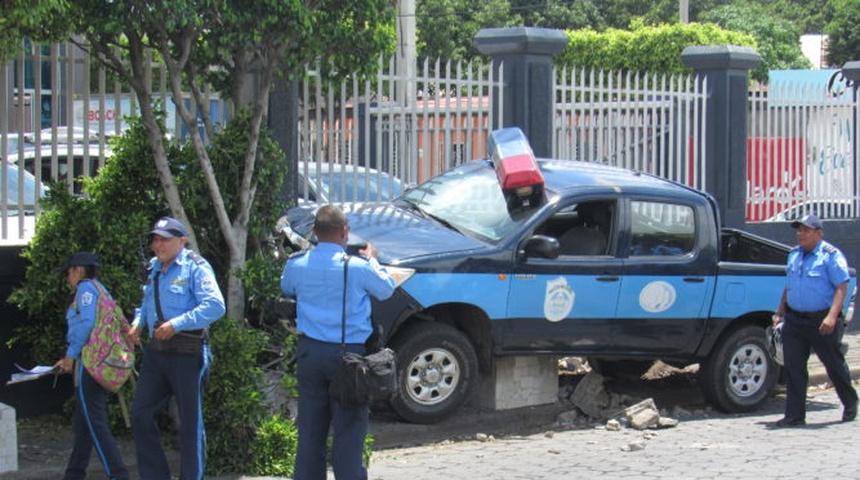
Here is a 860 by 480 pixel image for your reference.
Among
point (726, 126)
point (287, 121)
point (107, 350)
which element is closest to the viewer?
point (107, 350)

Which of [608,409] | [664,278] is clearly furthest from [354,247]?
[608,409]

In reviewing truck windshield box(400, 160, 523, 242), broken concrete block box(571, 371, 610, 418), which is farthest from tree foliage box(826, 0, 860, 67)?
truck windshield box(400, 160, 523, 242)

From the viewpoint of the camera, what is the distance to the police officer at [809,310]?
9594 mm

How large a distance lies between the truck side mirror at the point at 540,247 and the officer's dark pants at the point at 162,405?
309cm

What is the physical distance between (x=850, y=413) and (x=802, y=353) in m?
0.70

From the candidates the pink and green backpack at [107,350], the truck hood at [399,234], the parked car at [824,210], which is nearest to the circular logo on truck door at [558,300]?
the truck hood at [399,234]

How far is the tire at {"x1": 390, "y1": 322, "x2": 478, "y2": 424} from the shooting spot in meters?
8.70

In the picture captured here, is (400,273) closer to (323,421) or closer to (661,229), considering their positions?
(323,421)

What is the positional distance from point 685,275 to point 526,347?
1.52 meters

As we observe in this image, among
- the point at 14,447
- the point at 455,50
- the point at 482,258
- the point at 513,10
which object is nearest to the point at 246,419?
the point at 14,447

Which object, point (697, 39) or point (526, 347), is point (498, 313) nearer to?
point (526, 347)

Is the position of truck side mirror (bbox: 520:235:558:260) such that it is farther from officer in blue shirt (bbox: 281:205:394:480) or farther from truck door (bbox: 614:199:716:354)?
officer in blue shirt (bbox: 281:205:394:480)

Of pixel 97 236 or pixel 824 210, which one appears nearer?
pixel 97 236

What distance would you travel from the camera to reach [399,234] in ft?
29.7
